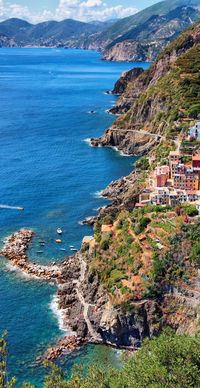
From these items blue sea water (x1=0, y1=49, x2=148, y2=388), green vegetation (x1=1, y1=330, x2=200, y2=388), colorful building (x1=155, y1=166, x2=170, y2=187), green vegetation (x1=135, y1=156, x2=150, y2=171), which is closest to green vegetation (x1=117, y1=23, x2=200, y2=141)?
green vegetation (x1=135, y1=156, x2=150, y2=171)

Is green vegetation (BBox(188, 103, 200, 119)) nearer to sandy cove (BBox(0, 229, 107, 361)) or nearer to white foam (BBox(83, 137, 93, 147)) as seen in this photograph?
white foam (BBox(83, 137, 93, 147))

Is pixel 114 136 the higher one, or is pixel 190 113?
pixel 190 113

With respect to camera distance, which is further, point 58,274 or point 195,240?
point 58,274

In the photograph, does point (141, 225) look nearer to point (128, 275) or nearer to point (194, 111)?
point (128, 275)

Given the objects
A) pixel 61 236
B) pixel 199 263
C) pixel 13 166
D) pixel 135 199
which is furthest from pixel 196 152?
pixel 13 166

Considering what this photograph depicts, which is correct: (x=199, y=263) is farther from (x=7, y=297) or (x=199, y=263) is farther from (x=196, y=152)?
(x=196, y=152)

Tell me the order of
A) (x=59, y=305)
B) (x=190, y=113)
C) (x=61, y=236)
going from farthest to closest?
(x=190, y=113)
(x=61, y=236)
(x=59, y=305)

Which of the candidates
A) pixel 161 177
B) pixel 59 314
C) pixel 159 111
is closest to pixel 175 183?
pixel 161 177
